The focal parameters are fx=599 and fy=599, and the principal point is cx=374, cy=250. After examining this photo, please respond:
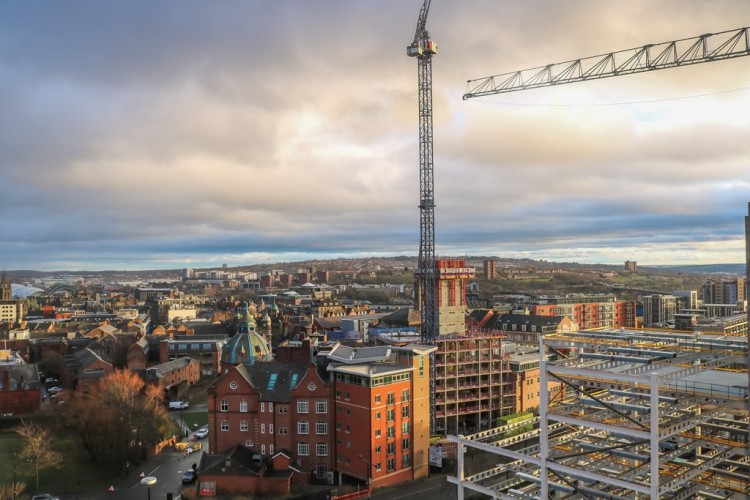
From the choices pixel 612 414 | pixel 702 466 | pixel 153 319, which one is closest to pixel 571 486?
pixel 612 414

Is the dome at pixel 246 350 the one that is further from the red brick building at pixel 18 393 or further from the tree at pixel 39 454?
the tree at pixel 39 454

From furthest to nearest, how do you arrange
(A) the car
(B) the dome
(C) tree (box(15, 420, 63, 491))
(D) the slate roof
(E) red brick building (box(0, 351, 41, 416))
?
(B) the dome, (E) red brick building (box(0, 351, 41, 416)), (D) the slate roof, (A) the car, (C) tree (box(15, 420, 63, 491))

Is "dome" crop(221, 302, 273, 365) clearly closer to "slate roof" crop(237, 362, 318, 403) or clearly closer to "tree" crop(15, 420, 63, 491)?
"slate roof" crop(237, 362, 318, 403)

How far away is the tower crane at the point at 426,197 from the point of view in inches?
2862

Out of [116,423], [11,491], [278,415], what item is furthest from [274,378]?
[11,491]

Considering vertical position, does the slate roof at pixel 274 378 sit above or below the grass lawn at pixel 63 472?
above

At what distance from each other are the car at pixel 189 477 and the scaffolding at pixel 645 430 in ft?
89.9

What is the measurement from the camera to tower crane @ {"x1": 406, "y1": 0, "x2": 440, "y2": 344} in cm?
7269

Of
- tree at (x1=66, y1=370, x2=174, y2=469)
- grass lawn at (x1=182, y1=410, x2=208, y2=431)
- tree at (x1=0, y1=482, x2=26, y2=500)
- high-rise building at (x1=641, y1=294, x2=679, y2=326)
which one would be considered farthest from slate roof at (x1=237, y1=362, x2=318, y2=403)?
high-rise building at (x1=641, y1=294, x2=679, y2=326)

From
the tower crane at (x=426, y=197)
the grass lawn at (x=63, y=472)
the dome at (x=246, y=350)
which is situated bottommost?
the grass lawn at (x=63, y=472)

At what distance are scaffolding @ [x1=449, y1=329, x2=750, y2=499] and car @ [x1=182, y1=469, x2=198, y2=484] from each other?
27392mm

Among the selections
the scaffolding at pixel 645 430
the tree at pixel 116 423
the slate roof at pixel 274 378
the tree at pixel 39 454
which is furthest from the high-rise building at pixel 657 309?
the tree at pixel 39 454

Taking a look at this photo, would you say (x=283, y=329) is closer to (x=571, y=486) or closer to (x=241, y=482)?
(x=241, y=482)

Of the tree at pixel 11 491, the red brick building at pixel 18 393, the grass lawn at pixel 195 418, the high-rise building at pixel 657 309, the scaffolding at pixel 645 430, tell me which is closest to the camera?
the scaffolding at pixel 645 430
